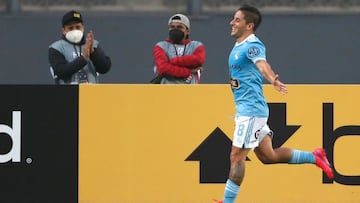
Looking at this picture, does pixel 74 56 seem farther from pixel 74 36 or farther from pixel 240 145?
pixel 240 145

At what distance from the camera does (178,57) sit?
11.7 m

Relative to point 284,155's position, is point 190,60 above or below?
above

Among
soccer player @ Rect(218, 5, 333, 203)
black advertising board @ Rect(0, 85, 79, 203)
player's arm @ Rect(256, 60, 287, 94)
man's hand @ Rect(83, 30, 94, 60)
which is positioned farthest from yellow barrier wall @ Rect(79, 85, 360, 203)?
player's arm @ Rect(256, 60, 287, 94)

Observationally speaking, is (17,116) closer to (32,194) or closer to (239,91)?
(32,194)

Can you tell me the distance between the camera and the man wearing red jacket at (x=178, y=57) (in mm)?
11680

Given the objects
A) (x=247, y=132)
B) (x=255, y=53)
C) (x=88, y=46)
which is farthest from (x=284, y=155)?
(x=88, y=46)

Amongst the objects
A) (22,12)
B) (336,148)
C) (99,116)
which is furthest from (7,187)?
(22,12)

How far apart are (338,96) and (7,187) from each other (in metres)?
3.27

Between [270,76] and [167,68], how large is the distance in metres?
2.45

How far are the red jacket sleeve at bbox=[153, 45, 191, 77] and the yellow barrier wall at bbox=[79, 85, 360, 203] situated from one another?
2.39 ft

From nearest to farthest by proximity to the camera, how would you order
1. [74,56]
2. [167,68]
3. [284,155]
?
[284,155]
[74,56]
[167,68]

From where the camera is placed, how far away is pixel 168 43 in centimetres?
1191

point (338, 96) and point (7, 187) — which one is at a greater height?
point (338, 96)

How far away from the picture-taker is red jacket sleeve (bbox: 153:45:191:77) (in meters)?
11.7
